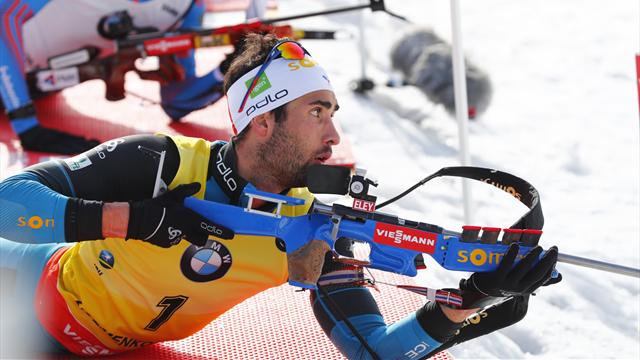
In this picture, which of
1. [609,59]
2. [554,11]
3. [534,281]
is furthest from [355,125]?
[534,281]

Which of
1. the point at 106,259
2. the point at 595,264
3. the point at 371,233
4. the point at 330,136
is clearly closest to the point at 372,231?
the point at 371,233

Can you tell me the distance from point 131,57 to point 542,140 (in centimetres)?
257

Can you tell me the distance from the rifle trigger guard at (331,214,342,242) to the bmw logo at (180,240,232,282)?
382mm

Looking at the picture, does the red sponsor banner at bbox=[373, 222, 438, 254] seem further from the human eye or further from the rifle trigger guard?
the human eye

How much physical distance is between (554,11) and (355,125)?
3.14m

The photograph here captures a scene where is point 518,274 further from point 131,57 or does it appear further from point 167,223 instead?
point 131,57

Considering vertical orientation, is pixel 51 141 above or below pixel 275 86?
below

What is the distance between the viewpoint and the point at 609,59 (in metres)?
6.76

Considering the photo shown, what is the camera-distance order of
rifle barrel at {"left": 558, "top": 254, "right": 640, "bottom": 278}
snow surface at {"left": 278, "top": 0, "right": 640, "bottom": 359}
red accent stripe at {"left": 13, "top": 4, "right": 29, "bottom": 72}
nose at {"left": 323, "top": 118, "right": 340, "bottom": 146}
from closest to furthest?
rifle barrel at {"left": 558, "top": 254, "right": 640, "bottom": 278}, nose at {"left": 323, "top": 118, "right": 340, "bottom": 146}, snow surface at {"left": 278, "top": 0, "right": 640, "bottom": 359}, red accent stripe at {"left": 13, "top": 4, "right": 29, "bottom": 72}

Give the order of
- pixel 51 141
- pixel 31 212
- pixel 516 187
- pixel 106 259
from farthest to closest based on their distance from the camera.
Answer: pixel 51 141 < pixel 106 259 < pixel 516 187 < pixel 31 212

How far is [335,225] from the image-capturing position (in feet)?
6.74

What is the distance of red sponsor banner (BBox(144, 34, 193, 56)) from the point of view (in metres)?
4.80

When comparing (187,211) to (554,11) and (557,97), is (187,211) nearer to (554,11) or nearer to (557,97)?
(557,97)

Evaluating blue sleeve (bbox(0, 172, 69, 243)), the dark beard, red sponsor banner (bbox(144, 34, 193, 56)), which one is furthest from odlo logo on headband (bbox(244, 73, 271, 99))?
red sponsor banner (bbox(144, 34, 193, 56))
